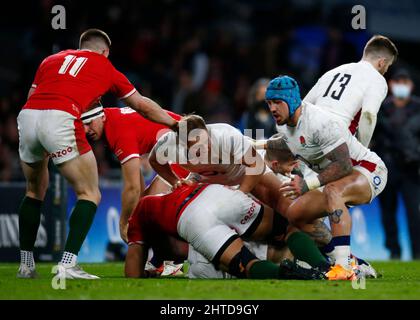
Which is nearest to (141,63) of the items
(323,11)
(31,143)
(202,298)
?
(323,11)

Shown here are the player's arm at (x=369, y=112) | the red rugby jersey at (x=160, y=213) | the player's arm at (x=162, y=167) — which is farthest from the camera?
the player's arm at (x=162, y=167)

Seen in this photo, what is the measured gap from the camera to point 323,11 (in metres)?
18.8

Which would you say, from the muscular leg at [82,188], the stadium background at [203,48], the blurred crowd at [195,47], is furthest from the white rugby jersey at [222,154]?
the blurred crowd at [195,47]

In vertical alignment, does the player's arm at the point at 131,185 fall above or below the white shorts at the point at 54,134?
below

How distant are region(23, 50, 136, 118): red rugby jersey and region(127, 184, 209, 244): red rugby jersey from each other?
933mm

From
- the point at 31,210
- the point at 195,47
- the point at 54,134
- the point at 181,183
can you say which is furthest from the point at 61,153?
the point at 195,47

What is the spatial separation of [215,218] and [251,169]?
2.91ft

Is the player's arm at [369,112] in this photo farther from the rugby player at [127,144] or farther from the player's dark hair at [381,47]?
the rugby player at [127,144]

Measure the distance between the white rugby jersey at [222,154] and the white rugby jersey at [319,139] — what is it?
41cm

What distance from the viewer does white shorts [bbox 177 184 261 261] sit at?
8.05 m

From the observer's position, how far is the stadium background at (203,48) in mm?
14337

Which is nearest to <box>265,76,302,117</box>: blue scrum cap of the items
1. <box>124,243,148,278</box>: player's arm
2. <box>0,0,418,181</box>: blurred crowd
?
<box>124,243,148,278</box>: player's arm

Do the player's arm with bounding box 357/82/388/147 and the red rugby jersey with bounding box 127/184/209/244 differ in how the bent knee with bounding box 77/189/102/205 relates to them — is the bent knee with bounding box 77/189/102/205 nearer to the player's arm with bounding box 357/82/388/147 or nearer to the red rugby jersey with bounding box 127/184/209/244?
the red rugby jersey with bounding box 127/184/209/244

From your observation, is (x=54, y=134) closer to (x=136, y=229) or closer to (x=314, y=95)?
(x=136, y=229)
